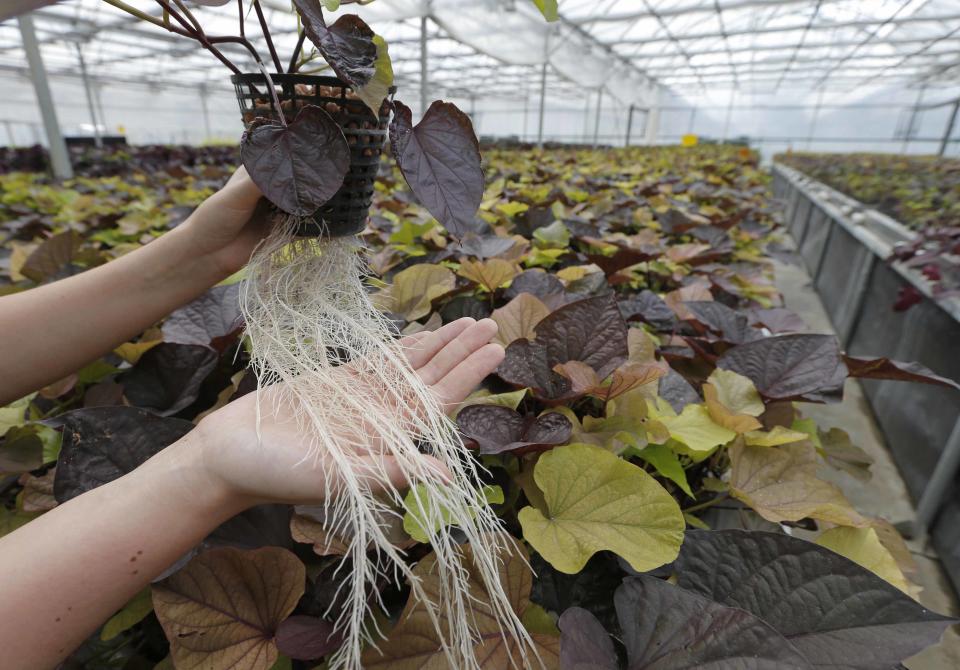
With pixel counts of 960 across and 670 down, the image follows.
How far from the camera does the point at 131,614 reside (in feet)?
1.52

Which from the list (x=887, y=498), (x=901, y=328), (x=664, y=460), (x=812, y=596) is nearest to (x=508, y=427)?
(x=664, y=460)

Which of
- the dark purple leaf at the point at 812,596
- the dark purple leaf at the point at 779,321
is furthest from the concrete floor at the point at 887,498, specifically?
the dark purple leaf at the point at 812,596

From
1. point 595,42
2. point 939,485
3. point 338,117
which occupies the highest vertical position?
point 595,42

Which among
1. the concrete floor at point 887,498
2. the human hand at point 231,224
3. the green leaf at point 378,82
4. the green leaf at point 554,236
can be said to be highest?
the green leaf at point 378,82

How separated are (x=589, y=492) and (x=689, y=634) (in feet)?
0.41

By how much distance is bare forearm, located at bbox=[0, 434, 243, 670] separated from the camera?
354 mm

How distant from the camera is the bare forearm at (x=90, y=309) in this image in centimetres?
62

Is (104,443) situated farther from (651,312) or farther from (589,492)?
(651,312)

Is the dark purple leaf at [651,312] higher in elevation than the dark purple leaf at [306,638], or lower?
higher

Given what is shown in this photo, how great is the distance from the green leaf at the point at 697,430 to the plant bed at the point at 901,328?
1361 millimetres

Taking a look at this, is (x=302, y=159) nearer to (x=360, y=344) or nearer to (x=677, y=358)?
(x=360, y=344)

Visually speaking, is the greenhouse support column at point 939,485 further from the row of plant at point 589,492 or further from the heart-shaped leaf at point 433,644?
the heart-shaped leaf at point 433,644

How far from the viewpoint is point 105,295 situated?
0.67m

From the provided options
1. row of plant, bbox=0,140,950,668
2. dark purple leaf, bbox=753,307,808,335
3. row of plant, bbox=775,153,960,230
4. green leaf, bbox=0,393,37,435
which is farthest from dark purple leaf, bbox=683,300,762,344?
row of plant, bbox=775,153,960,230
